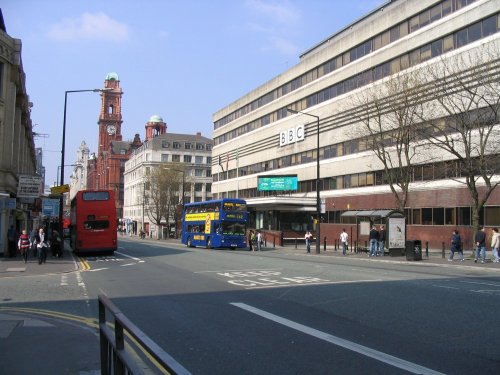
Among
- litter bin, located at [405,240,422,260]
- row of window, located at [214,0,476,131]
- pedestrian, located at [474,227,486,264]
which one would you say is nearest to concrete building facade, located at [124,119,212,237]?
row of window, located at [214,0,476,131]

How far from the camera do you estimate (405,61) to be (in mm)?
41688

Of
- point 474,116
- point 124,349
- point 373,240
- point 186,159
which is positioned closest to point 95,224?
point 373,240

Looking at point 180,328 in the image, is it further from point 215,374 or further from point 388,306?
point 388,306

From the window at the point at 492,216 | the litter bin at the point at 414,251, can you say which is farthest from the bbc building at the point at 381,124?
the litter bin at the point at 414,251

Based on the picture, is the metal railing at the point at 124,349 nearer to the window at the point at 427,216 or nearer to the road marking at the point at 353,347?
the road marking at the point at 353,347

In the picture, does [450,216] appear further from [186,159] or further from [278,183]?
[186,159]

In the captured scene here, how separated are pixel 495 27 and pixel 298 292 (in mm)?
28539

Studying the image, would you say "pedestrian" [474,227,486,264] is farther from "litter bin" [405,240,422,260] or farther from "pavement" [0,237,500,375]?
A: "pavement" [0,237,500,375]

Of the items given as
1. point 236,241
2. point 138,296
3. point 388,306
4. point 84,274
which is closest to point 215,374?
point 388,306

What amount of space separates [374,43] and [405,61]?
18.3 ft

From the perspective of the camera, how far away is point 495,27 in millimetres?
33281

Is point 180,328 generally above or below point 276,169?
below

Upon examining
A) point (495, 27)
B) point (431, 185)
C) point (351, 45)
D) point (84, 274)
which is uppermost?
point (351, 45)

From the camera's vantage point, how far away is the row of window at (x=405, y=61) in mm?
34406
